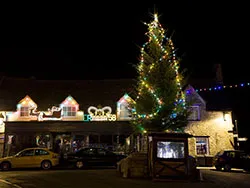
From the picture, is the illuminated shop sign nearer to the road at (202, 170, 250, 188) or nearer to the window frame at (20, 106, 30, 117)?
the window frame at (20, 106, 30, 117)

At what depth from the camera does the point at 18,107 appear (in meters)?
24.2

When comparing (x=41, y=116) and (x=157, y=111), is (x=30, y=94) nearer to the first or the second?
(x=41, y=116)

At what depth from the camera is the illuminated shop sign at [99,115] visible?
24.0 metres

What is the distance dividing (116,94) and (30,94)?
801 centimetres

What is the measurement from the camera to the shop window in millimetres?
23345

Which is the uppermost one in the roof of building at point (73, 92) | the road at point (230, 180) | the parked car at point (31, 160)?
the roof of building at point (73, 92)

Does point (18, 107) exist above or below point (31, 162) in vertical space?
above

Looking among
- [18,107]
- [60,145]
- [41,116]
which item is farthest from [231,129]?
[18,107]

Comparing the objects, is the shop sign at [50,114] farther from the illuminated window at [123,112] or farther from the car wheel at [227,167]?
the car wheel at [227,167]

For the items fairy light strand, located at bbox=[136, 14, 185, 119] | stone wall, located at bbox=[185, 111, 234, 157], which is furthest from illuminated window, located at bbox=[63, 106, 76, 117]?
stone wall, located at bbox=[185, 111, 234, 157]

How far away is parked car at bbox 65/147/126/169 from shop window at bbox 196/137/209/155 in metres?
7.67

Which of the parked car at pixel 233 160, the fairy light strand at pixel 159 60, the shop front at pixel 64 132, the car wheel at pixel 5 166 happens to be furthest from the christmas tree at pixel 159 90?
the car wheel at pixel 5 166

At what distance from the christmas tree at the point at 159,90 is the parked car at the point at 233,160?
4.04m

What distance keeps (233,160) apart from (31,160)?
1332 centimetres
